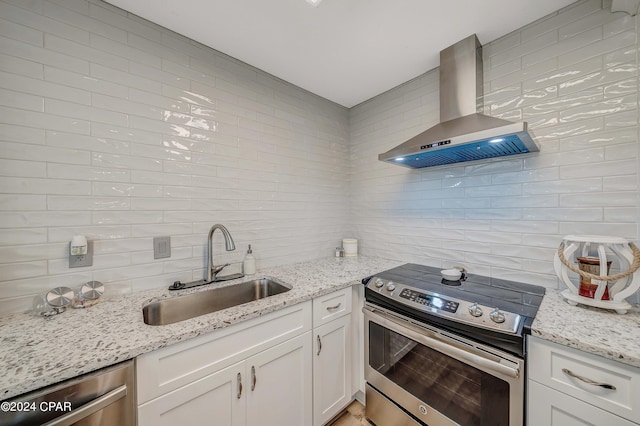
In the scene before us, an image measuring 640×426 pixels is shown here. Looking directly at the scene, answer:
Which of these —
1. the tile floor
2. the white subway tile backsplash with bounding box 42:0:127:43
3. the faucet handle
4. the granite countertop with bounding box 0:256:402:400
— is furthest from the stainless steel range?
the white subway tile backsplash with bounding box 42:0:127:43

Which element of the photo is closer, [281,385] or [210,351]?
[210,351]

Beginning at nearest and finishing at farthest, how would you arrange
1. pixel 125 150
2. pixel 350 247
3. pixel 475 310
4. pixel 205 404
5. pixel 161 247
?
pixel 205 404 < pixel 475 310 < pixel 125 150 < pixel 161 247 < pixel 350 247

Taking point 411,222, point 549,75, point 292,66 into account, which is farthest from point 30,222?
point 549,75

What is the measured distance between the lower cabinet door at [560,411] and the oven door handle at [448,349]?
0.35 ft

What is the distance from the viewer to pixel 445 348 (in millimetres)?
1104

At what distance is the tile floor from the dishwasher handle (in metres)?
1.28

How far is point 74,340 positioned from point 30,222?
0.65m

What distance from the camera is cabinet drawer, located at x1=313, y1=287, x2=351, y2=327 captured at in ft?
4.43

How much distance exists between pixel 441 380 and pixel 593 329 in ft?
2.12

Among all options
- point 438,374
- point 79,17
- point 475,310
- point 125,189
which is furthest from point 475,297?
point 79,17

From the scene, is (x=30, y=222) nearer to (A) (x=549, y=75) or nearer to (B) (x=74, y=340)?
A: (B) (x=74, y=340)

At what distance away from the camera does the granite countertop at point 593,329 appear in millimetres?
773

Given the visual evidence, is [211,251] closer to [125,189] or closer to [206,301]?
[206,301]

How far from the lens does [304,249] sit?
83.3 inches
